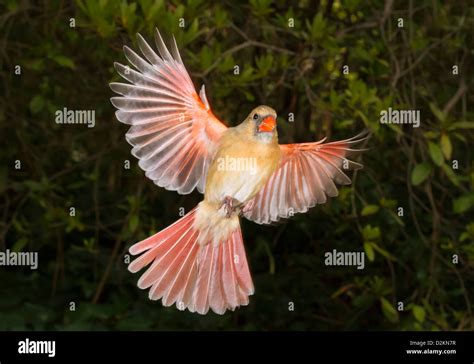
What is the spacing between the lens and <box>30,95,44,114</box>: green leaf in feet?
12.4

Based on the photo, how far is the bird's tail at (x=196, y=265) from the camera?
9.25 feet

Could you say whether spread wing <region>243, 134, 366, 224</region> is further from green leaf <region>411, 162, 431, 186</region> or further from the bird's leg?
green leaf <region>411, 162, 431, 186</region>

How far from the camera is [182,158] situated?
8.83ft

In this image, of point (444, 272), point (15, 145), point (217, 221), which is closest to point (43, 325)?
point (15, 145)

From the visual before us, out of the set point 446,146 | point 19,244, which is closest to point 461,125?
point 446,146

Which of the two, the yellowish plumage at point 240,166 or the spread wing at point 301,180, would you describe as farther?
the spread wing at point 301,180

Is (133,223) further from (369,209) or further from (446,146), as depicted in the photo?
(446,146)

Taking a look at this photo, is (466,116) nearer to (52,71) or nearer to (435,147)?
(435,147)

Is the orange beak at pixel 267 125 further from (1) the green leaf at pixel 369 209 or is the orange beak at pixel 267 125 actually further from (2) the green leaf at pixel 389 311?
(2) the green leaf at pixel 389 311
